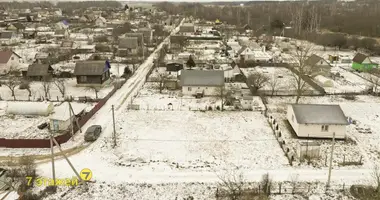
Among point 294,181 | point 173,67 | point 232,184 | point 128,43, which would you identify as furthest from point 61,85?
point 294,181

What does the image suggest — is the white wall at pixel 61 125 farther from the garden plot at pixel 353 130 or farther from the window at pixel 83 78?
the garden plot at pixel 353 130

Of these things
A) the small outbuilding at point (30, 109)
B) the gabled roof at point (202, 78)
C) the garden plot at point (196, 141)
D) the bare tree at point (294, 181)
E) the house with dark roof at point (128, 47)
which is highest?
the house with dark roof at point (128, 47)

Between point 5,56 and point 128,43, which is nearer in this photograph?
point 5,56

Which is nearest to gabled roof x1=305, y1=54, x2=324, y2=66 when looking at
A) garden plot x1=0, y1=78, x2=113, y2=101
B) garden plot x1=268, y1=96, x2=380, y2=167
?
garden plot x1=268, y1=96, x2=380, y2=167

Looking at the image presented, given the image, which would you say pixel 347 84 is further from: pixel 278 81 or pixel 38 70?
pixel 38 70

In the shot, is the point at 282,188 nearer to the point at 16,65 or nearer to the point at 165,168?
the point at 165,168

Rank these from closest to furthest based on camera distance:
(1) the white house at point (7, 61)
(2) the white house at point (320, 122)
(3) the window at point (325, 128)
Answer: (2) the white house at point (320, 122) → (3) the window at point (325, 128) → (1) the white house at point (7, 61)

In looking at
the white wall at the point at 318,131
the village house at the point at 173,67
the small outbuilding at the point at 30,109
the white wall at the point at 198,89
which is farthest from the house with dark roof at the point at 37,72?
the white wall at the point at 318,131
